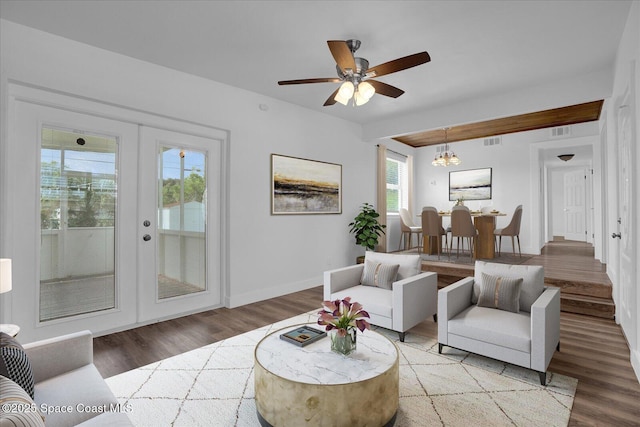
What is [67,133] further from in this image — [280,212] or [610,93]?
[610,93]

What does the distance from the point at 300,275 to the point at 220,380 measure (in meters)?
2.85

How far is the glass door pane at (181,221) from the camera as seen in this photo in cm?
385

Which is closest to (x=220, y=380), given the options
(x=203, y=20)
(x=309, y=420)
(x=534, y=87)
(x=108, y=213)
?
(x=309, y=420)

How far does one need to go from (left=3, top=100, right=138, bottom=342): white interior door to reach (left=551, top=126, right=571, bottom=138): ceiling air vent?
7.61 meters

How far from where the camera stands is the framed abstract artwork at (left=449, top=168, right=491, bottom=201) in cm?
775

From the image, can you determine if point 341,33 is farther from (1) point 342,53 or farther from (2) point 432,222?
(2) point 432,222

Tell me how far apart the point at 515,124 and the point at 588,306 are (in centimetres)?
391

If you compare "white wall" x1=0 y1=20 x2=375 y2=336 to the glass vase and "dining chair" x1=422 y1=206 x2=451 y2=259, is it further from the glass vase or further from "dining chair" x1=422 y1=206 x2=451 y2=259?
the glass vase

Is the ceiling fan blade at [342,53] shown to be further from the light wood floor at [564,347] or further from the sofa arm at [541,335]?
the light wood floor at [564,347]

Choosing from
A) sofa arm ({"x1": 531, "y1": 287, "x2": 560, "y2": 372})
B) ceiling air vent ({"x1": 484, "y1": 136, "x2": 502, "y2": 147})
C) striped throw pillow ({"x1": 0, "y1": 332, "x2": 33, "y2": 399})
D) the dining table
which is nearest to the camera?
striped throw pillow ({"x1": 0, "y1": 332, "x2": 33, "y2": 399})

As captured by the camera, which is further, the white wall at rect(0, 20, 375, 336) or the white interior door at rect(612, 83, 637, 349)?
the white wall at rect(0, 20, 375, 336)

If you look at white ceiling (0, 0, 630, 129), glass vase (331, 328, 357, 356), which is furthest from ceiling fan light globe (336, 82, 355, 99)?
glass vase (331, 328, 357, 356)

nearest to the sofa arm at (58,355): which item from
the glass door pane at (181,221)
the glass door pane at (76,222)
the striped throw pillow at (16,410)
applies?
the striped throw pillow at (16,410)

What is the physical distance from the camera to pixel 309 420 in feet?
5.61
